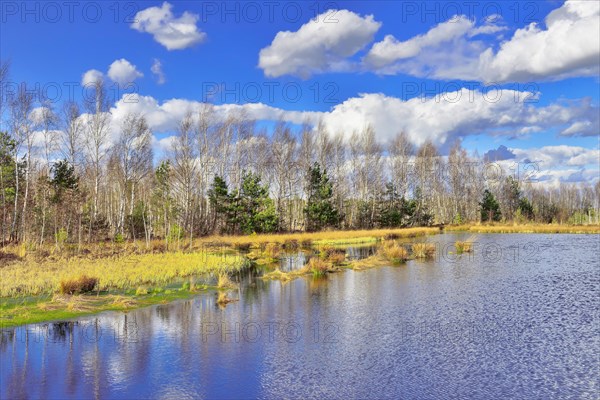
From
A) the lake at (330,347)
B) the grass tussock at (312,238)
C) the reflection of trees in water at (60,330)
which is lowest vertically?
the lake at (330,347)

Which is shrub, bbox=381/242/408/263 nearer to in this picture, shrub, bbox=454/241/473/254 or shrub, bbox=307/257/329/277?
shrub, bbox=454/241/473/254

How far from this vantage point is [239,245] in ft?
169

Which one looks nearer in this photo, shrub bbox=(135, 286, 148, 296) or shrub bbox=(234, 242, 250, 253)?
shrub bbox=(135, 286, 148, 296)

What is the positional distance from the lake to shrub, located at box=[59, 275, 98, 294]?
4.02m

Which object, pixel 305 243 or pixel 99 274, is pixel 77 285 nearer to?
pixel 99 274

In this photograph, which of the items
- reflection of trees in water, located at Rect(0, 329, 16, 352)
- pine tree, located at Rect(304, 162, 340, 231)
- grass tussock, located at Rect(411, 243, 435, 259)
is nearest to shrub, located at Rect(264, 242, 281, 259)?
grass tussock, located at Rect(411, 243, 435, 259)

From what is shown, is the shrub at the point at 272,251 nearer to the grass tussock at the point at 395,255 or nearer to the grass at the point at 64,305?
the grass tussock at the point at 395,255

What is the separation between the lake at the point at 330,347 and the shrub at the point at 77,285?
13.2 ft

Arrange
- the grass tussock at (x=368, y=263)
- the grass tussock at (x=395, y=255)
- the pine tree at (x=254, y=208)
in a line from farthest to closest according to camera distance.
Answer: the pine tree at (x=254, y=208), the grass tussock at (x=395, y=255), the grass tussock at (x=368, y=263)

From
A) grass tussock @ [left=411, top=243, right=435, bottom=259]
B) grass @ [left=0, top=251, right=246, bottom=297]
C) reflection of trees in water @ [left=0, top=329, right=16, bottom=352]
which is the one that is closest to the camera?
reflection of trees in water @ [left=0, top=329, right=16, bottom=352]

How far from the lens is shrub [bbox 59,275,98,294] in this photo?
76.0 feet

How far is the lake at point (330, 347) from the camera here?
1230 centimetres

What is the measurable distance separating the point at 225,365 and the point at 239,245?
124 ft

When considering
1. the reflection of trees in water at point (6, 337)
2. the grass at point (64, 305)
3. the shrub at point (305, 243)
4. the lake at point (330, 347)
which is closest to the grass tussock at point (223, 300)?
the lake at point (330, 347)
